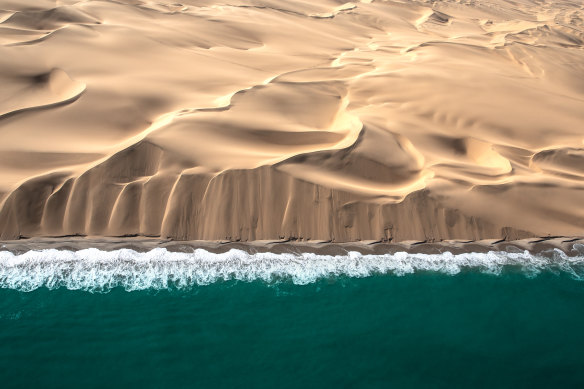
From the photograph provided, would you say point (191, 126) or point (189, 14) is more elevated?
point (189, 14)

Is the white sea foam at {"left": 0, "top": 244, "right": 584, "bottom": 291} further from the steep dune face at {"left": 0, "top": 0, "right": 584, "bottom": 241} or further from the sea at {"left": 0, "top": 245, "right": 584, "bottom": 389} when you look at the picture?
the steep dune face at {"left": 0, "top": 0, "right": 584, "bottom": 241}

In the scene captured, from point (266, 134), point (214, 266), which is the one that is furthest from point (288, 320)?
point (266, 134)

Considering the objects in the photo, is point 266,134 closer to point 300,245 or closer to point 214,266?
point 300,245

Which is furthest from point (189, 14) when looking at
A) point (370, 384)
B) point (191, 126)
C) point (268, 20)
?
point (370, 384)

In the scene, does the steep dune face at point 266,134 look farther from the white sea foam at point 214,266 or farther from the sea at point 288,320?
the sea at point 288,320

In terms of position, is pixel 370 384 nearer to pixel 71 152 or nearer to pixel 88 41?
pixel 71 152

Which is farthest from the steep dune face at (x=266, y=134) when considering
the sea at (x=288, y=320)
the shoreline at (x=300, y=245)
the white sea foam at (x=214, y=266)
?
the sea at (x=288, y=320)

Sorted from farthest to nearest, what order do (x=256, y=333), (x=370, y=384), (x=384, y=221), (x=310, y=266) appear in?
1. (x=384, y=221)
2. (x=310, y=266)
3. (x=256, y=333)
4. (x=370, y=384)
